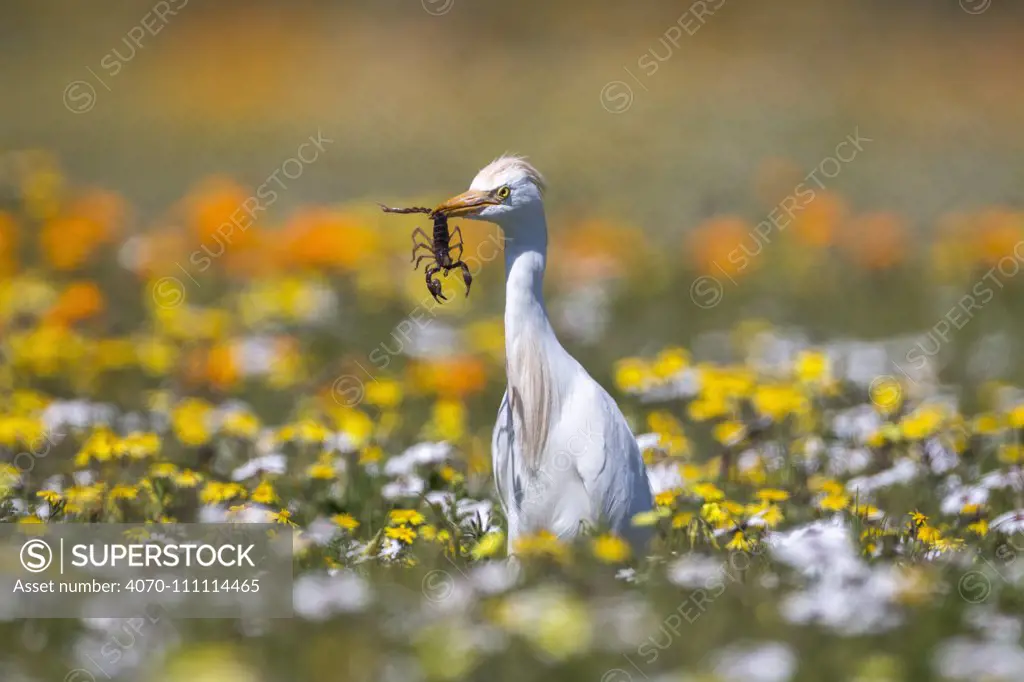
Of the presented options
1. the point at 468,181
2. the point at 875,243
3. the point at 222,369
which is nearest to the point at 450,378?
the point at 222,369

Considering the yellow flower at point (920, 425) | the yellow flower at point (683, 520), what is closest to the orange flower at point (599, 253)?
the yellow flower at point (920, 425)

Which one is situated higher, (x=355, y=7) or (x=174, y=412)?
(x=355, y=7)

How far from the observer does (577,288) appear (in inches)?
475

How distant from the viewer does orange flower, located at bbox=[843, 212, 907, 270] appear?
12258 mm

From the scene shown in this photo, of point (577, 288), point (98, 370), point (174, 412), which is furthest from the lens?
point (577, 288)

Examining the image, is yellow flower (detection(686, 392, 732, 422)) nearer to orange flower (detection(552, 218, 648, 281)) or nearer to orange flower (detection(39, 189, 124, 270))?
orange flower (detection(552, 218, 648, 281))

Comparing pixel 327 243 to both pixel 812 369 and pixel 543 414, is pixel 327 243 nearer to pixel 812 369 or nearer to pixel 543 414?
pixel 812 369

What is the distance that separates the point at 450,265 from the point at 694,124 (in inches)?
514

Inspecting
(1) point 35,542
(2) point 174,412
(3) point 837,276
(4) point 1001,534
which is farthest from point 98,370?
(3) point 837,276

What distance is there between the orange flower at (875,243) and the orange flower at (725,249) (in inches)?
33.6

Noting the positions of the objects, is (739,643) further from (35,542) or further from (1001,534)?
(35,542)

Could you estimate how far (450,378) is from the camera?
875 centimetres

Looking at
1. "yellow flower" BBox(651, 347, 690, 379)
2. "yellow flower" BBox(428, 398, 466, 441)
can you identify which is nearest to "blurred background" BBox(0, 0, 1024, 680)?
"yellow flower" BBox(428, 398, 466, 441)

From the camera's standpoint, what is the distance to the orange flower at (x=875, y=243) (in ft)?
40.2
